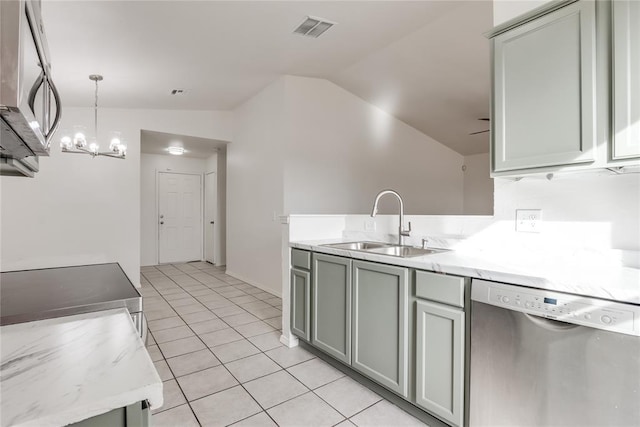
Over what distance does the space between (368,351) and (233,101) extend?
435 centimetres

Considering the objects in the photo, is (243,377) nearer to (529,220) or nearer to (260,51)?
(529,220)

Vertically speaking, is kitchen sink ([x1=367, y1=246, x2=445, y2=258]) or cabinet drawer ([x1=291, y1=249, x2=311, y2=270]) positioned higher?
kitchen sink ([x1=367, y1=246, x2=445, y2=258])

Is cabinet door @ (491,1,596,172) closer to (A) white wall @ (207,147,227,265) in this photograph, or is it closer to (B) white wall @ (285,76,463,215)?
(B) white wall @ (285,76,463,215)

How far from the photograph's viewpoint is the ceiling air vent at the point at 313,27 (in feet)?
9.40

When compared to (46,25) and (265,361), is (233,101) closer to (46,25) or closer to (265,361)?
(46,25)

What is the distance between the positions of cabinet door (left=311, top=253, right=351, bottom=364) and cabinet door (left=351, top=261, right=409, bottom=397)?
0.25 ft

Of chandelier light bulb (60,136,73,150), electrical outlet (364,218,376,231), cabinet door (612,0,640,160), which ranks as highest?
chandelier light bulb (60,136,73,150)

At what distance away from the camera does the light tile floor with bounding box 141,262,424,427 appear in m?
1.84

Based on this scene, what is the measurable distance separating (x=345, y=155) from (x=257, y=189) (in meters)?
1.41

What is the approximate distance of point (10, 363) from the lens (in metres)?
0.69

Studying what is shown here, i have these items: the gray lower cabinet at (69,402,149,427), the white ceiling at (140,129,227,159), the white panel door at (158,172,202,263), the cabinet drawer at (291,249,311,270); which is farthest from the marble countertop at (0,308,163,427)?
the white panel door at (158,172,202,263)

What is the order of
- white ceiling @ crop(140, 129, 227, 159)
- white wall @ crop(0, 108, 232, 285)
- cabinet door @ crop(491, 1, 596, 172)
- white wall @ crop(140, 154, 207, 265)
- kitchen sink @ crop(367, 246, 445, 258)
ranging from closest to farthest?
cabinet door @ crop(491, 1, 596, 172)
kitchen sink @ crop(367, 246, 445, 258)
white wall @ crop(0, 108, 232, 285)
white ceiling @ crop(140, 129, 227, 159)
white wall @ crop(140, 154, 207, 265)

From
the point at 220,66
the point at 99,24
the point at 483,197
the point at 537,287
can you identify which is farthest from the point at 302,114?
the point at 483,197

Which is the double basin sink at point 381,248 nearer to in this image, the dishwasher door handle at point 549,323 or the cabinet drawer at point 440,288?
the cabinet drawer at point 440,288
